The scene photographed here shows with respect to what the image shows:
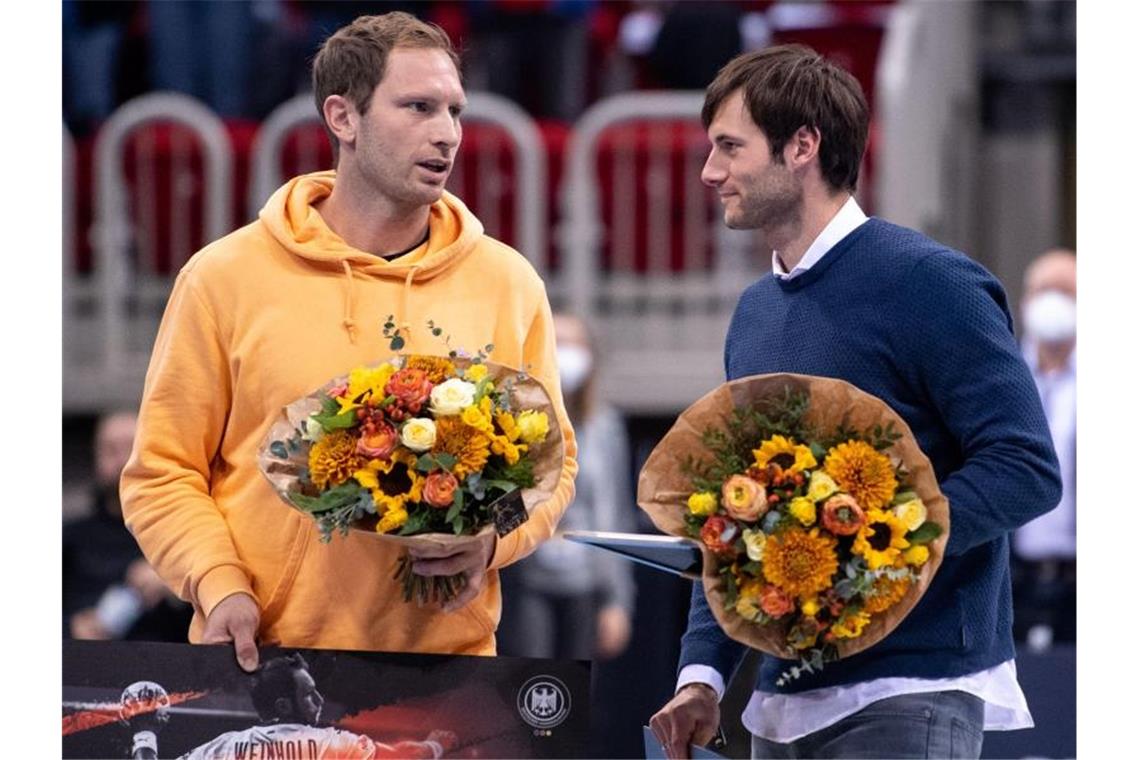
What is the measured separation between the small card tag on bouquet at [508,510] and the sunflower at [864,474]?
1.73ft

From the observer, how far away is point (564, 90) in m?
8.71

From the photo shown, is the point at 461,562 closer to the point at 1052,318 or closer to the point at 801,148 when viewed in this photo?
the point at 801,148

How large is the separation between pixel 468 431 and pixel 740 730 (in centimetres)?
76

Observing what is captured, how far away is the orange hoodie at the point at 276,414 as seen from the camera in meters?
3.79

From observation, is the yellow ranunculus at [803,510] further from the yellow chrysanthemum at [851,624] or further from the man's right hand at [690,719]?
the man's right hand at [690,719]

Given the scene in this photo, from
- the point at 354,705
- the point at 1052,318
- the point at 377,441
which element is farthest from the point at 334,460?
the point at 1052,318

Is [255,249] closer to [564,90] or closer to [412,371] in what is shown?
[412,371]

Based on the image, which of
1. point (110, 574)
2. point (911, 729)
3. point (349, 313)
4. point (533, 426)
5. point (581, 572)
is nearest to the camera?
point (911, 729)

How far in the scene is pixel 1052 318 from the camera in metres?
7.25

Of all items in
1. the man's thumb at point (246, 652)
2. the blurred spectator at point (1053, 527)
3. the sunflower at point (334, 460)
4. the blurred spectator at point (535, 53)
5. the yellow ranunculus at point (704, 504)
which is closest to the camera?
the yellow ranunculus at point (704, 504)

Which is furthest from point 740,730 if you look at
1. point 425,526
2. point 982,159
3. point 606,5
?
point 982,159

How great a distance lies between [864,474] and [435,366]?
0.75 metres

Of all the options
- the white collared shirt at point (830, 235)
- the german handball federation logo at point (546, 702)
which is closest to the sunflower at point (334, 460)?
the german handball federation logo at point (546, 702)

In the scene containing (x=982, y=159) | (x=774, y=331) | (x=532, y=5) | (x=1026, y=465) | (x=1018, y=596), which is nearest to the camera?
(x=1026, y=465)
